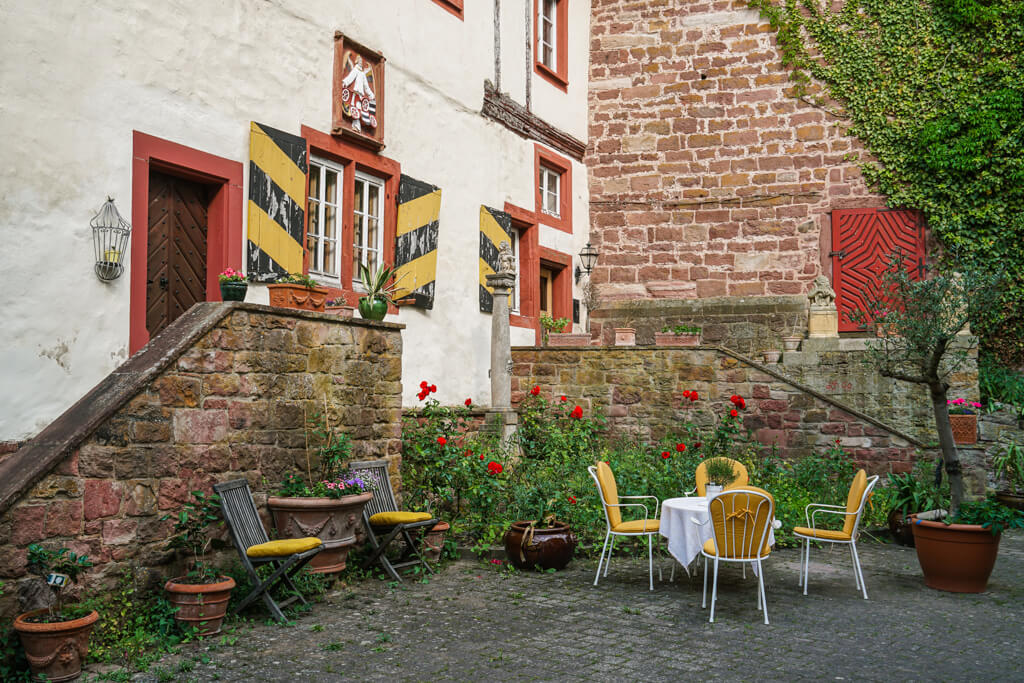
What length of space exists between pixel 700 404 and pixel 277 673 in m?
7.25

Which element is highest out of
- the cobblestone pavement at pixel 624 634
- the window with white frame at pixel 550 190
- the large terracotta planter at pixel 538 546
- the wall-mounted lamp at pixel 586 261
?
the window with white frame at pixel 550 190

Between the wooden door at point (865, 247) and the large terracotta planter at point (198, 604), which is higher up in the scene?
the wooden door at point (865, 247)

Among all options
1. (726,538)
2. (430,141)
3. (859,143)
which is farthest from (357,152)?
(859,143)

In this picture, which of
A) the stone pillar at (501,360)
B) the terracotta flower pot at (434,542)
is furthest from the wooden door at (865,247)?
the terracotta flower pot at (434,542)

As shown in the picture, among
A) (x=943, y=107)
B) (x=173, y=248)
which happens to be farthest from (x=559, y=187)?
(x=173, y=248)

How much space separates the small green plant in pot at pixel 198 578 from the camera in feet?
15.6

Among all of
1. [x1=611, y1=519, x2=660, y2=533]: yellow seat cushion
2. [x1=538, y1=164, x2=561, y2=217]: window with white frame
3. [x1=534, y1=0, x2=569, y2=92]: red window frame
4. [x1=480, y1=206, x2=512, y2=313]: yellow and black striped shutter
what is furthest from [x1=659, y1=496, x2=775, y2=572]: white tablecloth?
[x1=534, y1=0, x2=569, y2=92]: red window frame

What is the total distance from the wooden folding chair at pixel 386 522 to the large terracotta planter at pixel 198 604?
5.01 feet

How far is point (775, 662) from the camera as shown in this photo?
4.50 m

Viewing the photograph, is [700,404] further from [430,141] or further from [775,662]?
[775,662]

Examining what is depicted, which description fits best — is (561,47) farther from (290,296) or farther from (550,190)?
(290,296)

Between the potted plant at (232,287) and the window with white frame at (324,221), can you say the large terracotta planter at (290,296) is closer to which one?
the potted plant at (232,287)

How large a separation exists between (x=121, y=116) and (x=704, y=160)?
938 cm

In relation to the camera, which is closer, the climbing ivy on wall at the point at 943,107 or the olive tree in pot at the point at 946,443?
the olive tree in pot at the point at 946,443
